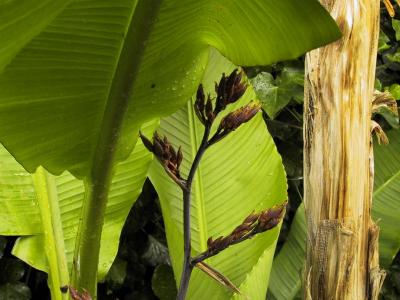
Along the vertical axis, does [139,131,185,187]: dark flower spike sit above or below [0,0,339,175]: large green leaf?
below

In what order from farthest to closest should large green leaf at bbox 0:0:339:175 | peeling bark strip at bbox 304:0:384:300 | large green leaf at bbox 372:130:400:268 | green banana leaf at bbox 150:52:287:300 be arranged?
1. large green leaf at bbox 372:130:400:268
2. green banana leaf at bbox 150:52:287:300
3. peeling bark strip at bbox 304:0:384:300
4. large green leaf at bbox 0:0:339:175

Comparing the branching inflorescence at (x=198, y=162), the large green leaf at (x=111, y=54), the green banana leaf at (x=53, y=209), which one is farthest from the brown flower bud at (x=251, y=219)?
the green banana leaf at (x=53, y=209)

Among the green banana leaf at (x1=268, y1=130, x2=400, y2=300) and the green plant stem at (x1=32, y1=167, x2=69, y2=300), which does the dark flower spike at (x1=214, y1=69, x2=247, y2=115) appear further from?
the green banana leaf at (x1=268, y1=130, x2=400, y2=300)

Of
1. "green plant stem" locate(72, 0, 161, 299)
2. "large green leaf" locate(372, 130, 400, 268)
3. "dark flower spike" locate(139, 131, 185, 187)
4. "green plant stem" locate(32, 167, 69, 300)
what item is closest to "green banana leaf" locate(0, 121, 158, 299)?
"green plant stem" locate(32, 167, 69, 300)

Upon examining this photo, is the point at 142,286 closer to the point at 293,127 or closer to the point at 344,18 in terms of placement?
the point at 293,127

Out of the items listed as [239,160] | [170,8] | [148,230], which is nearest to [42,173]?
[239,160]

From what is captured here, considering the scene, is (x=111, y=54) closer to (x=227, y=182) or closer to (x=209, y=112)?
(x=209, y=112)
